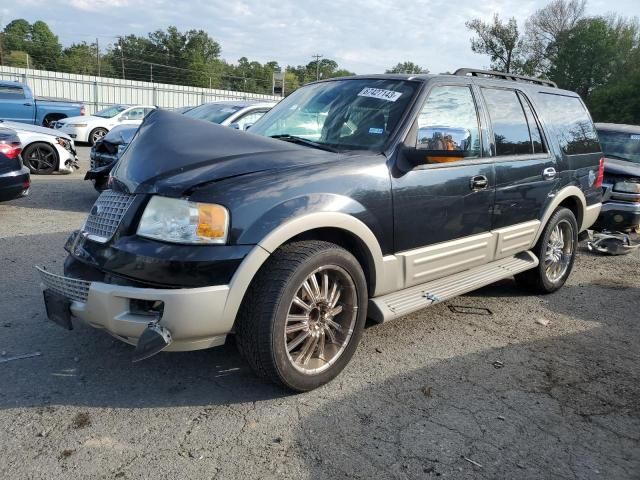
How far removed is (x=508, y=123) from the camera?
4.48 metres

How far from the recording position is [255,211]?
9.27 feet

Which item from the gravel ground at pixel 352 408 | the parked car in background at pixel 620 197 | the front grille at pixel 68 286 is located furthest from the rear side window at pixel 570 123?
the front grille at pixel 68 286

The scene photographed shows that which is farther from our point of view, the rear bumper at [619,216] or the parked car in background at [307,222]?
the rear bumper at [619,216]

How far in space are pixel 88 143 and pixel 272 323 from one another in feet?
58.6

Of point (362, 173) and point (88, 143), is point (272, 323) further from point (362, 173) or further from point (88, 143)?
point (88, 143)

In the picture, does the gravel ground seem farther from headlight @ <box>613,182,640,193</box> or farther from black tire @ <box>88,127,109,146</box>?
black tire @ <box>88,127,109,146</box>

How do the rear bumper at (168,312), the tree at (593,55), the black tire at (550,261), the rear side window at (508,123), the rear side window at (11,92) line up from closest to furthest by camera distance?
the rear bumper at (168,312)
the rear side window at (508,123)
the black tire at (550,261)
the rear side window at (11,92)
the tree at (593,55)

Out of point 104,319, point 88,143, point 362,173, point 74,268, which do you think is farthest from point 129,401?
point 88,143

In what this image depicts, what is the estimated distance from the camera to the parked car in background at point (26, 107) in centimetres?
1753

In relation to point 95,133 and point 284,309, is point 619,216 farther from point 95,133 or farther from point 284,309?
point 95,133

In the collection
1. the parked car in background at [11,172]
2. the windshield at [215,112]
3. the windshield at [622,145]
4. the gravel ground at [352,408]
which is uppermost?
the windshield at [215,112]

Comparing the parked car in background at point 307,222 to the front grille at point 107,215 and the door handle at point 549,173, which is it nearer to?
the front grille at point 107,215

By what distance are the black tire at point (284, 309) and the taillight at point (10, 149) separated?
5.63 meters

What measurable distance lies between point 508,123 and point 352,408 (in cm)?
276
